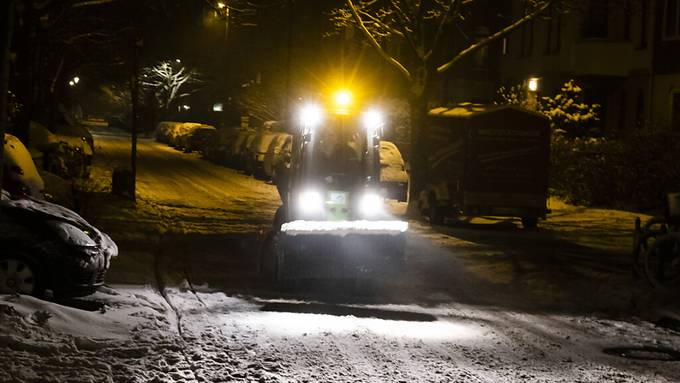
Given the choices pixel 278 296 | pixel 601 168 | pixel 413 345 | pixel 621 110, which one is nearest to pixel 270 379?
pixel 413 345

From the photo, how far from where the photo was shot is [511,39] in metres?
42.2

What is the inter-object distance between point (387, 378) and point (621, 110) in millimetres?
29742

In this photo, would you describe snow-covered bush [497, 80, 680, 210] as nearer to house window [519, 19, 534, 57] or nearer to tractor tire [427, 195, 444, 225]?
tractor tire [427, 195, 444, 225]

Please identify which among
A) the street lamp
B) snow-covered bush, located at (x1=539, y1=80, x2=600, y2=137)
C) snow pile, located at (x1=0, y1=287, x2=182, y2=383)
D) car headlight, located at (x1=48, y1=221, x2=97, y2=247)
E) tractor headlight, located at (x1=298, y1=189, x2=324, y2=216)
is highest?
the street lamp

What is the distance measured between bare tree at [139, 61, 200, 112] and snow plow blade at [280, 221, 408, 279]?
236 feet

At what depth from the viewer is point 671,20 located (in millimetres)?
31422

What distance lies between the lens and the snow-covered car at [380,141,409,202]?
93.5 feet

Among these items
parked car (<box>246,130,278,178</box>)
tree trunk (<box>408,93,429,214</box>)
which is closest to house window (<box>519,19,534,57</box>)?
parked car (<box>246,130,278,178</box>)

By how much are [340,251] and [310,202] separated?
0.98m

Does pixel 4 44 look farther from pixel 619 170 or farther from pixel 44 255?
pixel 619 170

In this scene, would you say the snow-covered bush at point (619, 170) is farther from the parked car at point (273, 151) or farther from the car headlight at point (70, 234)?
the car headlight at point (70, 234)

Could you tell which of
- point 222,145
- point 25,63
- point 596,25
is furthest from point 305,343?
point 222,145

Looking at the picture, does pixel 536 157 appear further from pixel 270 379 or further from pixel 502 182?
pixel 270 379

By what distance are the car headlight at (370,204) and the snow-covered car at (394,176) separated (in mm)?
15254
